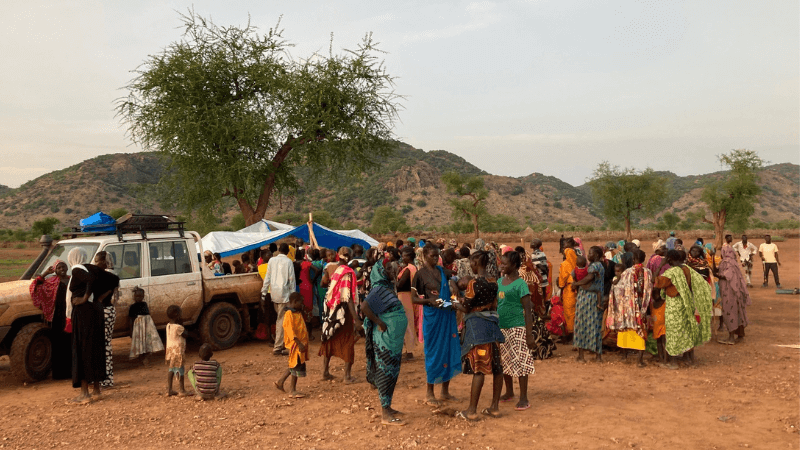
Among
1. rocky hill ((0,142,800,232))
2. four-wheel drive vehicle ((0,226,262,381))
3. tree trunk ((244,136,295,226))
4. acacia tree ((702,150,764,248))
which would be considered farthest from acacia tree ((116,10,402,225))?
rocky hill ((0,142,800,232))

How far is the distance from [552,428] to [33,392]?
618 centimetres

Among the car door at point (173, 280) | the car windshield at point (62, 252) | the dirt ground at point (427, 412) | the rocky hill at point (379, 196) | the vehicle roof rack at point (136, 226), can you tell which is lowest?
the dirt ground at point (427, 412)

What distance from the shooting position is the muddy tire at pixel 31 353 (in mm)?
7625

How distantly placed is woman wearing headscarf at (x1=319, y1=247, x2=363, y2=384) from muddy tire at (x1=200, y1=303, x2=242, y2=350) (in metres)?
3.15

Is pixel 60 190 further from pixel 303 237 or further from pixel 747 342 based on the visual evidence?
pixel 747 342

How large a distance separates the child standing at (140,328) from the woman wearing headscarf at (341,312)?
284 centimetres

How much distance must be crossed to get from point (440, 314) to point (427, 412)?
1.02m

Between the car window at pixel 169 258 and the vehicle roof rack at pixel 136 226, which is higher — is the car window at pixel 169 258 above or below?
below

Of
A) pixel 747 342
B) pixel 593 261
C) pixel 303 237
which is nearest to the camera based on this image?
pixel 593 261

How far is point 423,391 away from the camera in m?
7.12

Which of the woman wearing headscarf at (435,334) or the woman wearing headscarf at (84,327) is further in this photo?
the woman wearing headscarf at (84,327)

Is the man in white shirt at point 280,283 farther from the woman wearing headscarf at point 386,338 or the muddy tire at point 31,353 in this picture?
the woman wearing headscarf at point 386,338

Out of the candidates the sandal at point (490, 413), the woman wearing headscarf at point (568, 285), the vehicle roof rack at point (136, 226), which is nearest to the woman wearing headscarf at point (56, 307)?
the vehicle roof rack at point (136, 226)

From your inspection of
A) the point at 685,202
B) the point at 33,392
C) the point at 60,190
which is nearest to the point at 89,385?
the point at 33,392
